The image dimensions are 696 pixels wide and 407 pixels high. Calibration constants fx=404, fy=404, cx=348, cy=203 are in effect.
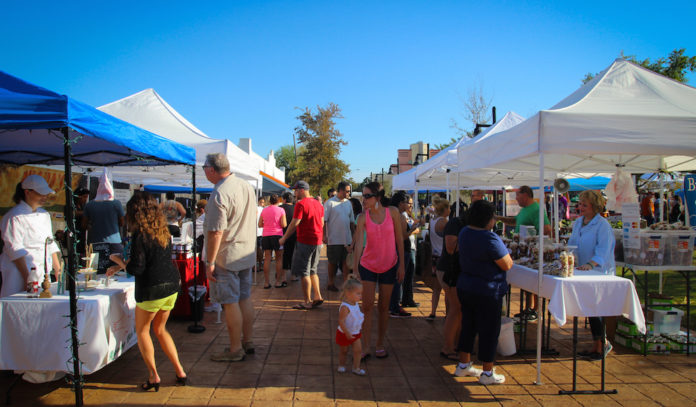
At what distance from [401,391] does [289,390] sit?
94 centimetres

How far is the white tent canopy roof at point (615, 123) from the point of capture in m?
3.38

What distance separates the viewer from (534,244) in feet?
13.9

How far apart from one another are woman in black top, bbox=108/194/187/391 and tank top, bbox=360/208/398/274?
1743 mm

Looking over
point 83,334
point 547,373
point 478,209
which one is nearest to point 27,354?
point 83,334

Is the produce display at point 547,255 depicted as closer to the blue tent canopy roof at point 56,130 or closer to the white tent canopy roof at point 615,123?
the white tent canopy roof at point 615,123

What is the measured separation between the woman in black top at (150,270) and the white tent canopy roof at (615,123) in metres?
3.20

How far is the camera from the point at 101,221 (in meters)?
5.10

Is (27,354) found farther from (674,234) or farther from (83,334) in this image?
(674,234)

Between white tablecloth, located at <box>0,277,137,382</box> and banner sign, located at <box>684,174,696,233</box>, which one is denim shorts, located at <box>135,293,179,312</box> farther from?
banner sign, located at <box>684,174,696,233</box>

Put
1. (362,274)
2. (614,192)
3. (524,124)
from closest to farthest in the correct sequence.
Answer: (524,124), (362,274), (614,192)

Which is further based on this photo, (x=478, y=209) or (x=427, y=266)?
(x=427, y=266)

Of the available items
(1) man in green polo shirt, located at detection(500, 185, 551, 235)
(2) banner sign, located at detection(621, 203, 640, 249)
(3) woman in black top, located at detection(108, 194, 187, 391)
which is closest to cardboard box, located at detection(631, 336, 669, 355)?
(2) banner sign, located at detection(621, 203, 640, 249)

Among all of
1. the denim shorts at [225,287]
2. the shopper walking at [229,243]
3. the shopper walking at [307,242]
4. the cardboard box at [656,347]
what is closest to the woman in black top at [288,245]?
the shopper walking at [307,242]

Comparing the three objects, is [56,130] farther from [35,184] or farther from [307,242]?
[307,242]
